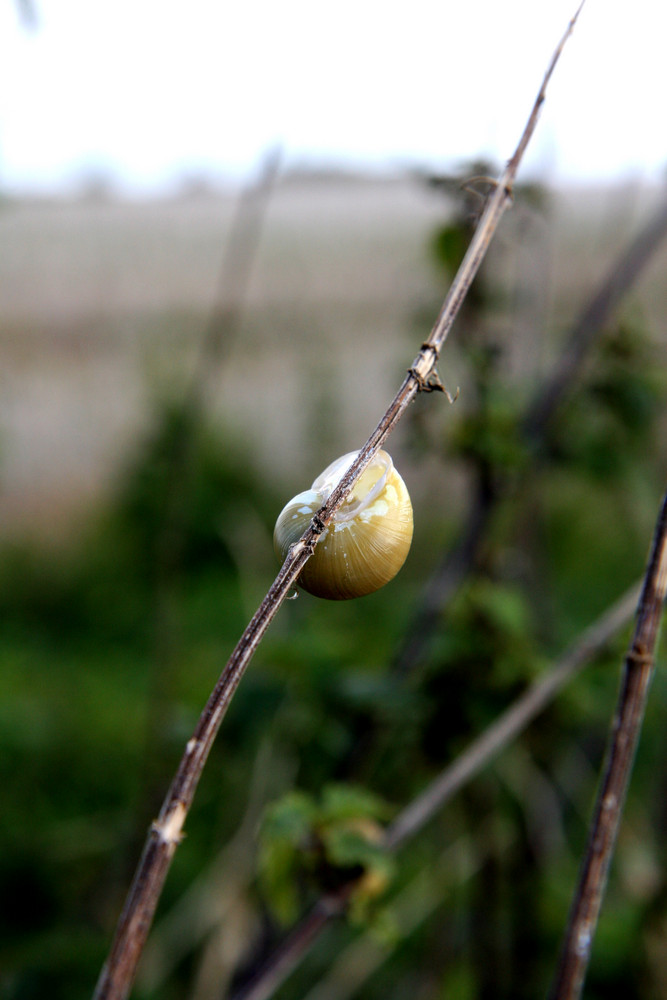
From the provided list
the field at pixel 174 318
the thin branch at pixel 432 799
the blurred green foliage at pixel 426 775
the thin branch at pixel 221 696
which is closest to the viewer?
the thin branch at pixel 221 696

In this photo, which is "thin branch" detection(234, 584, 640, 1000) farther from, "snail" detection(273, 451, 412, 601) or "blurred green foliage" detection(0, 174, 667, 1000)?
"snail" detection(273, 451, 412, 601)

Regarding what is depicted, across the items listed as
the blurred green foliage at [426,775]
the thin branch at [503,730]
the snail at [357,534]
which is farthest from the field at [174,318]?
the snail at [357,534]

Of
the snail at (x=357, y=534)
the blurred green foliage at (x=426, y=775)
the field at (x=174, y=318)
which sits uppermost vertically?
the field at (x=174, y=318)

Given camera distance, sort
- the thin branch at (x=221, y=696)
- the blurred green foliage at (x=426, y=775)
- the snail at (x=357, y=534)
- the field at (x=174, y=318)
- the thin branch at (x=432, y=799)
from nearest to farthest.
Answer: the thin branch at (x=221, y=696), the snail at (x=357, y=534), the thin branch at (x=432, y=799), the blurred green foliage at (x=426, y=775), the field at (x=174, y=318)

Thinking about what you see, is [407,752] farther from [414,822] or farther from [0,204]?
[0,204]

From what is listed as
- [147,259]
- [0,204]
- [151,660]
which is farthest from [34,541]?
[0,204]

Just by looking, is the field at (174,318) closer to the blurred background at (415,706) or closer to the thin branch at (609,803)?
the blurred background at (415,706)
